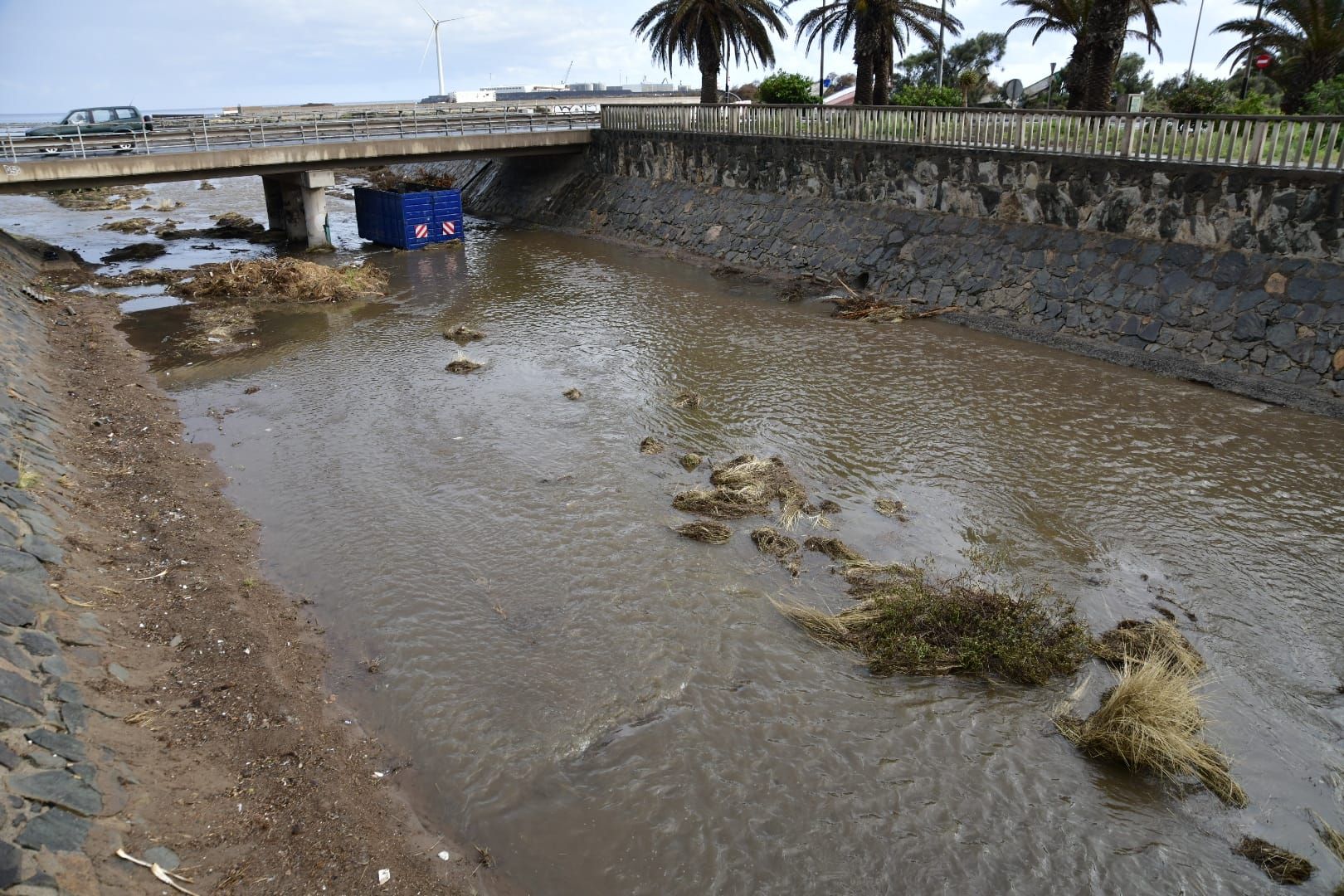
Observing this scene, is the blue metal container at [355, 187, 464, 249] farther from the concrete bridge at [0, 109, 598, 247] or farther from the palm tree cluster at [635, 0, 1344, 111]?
the palm tree cluster at [635, 0, 1344, 111]

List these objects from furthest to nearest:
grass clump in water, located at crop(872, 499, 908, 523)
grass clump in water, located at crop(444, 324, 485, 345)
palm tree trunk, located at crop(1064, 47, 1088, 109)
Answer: palm tree trunk, located at crop(1064, 47, 1088, 109)
grass clump in water, located at crop(444, 324, 485, 345)
grass clump in water, located at crop(872, 499, 908, 523)

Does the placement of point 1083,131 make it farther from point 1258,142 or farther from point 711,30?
point 711,30

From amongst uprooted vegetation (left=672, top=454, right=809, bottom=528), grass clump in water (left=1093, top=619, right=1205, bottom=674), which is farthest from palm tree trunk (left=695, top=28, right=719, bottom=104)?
grass clump in water (left=1093, top=619, right=1205, bottom=674)

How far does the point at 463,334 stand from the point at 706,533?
12.1 m

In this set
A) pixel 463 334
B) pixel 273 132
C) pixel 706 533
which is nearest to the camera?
pixel 706 533

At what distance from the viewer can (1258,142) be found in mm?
17156

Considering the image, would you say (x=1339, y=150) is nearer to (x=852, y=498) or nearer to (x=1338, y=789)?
(x=852, y=498)

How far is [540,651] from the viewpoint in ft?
32.2

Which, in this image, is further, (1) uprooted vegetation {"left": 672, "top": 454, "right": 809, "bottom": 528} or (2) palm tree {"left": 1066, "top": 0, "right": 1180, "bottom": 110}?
(2) palm tree {"left": 1066, "top": 0, "right": 1180, "bottom": 110}

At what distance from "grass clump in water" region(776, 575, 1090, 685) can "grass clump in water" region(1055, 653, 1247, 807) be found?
78 cm

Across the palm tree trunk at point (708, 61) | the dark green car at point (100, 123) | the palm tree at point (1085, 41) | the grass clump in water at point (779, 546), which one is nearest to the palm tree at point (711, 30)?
the palm tree trunk at point (708, 61)

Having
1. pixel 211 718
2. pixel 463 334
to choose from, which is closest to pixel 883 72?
pixel 463 334

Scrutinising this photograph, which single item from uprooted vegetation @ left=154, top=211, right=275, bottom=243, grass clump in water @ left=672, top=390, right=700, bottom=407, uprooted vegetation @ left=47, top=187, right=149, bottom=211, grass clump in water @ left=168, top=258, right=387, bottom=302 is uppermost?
uprooted vegetation @ left=47, top=187, right=149, bottom=211

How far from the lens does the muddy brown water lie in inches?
295
